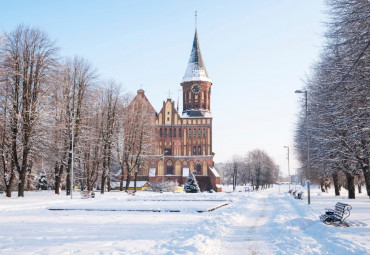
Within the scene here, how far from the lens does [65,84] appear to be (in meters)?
35.5

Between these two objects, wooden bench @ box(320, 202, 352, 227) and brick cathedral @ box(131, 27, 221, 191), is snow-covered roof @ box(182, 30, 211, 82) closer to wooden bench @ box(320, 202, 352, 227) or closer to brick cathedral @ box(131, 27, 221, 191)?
brick cathedral @ box(131, 27, 221, 191)

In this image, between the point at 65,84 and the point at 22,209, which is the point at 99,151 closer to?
the point at 65,84

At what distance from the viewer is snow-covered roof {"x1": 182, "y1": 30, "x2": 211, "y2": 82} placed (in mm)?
76312

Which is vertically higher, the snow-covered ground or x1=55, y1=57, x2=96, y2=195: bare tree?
x1=55, y1=57, x2=96, y2=195: bare tree

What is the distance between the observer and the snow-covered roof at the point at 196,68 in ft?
250

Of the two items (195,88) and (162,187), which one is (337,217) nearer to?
(162,187)

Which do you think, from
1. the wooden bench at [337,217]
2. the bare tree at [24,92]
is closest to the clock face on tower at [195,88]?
the bare tree at [24,92]

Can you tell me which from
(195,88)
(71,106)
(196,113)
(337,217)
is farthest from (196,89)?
(337,217)

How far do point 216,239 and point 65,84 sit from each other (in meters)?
28.8

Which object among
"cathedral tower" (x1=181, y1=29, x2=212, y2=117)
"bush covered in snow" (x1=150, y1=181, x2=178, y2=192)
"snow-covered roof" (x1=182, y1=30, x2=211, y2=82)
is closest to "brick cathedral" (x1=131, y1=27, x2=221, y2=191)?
"cathedral tower" (x1=181, y1=29, x2=212, y2=117)

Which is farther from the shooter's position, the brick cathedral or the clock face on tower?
the clock face on tower

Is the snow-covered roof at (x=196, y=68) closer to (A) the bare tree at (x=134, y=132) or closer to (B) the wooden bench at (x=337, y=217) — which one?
(A) the bare tree at (x=134, y=132)

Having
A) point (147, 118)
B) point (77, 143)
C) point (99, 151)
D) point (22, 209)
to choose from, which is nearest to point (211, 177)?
point (147, 118)

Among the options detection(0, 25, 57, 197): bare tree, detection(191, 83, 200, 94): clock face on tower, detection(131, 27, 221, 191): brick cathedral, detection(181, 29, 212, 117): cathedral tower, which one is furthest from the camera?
detection(191, 83, 200, 94): clock face on tower
